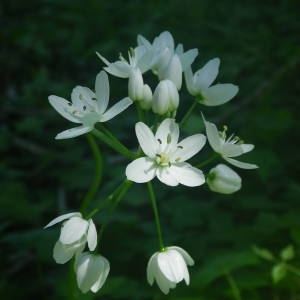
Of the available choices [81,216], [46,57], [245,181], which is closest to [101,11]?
[46,57]

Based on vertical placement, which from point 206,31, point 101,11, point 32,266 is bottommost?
point 32,266

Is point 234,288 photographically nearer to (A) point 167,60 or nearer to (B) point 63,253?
(B) point 63,253

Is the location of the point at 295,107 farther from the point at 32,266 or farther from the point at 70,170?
the point at 32,266

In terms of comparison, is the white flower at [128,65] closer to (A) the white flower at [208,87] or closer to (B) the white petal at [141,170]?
(A) the white flower at [208,87]

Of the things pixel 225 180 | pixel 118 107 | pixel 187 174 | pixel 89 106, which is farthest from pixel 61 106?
pixel 225 180

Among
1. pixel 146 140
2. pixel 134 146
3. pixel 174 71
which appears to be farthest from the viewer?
pixel 134 146

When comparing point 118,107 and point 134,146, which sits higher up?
point 118,107

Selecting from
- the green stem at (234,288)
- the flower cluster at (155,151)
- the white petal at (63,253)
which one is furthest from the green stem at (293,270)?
the white petal at (63,253)
